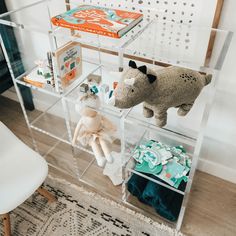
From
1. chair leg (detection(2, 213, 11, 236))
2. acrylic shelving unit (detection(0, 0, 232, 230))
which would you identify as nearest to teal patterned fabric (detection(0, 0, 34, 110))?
acrylic shelving unit (detection(0, 0, 232, 230))

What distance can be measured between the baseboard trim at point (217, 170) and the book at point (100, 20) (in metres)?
1.05

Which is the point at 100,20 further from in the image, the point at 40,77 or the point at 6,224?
the point at 6,224

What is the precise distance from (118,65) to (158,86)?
0.49 meters

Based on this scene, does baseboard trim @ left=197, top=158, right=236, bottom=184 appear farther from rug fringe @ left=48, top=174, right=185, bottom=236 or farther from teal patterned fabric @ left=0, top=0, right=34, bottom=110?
teal patterned fabric @ left=0, top=0, right=34, bottom=110

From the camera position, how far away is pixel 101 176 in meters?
1.80

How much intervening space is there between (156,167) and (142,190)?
7.4 inches

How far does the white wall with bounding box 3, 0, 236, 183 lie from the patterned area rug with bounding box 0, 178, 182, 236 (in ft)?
1.74

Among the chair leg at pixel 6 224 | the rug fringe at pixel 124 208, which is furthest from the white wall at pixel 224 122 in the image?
the chair leg at pixel 6 224

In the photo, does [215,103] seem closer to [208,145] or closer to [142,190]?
[208,145]

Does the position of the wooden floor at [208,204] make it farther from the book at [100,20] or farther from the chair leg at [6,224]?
the book at [100,20]

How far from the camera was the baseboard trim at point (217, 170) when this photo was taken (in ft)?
5.58

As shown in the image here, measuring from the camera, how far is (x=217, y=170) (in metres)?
1.74

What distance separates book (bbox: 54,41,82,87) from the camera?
1.22 meters

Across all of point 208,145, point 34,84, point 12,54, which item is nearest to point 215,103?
point 208,145
